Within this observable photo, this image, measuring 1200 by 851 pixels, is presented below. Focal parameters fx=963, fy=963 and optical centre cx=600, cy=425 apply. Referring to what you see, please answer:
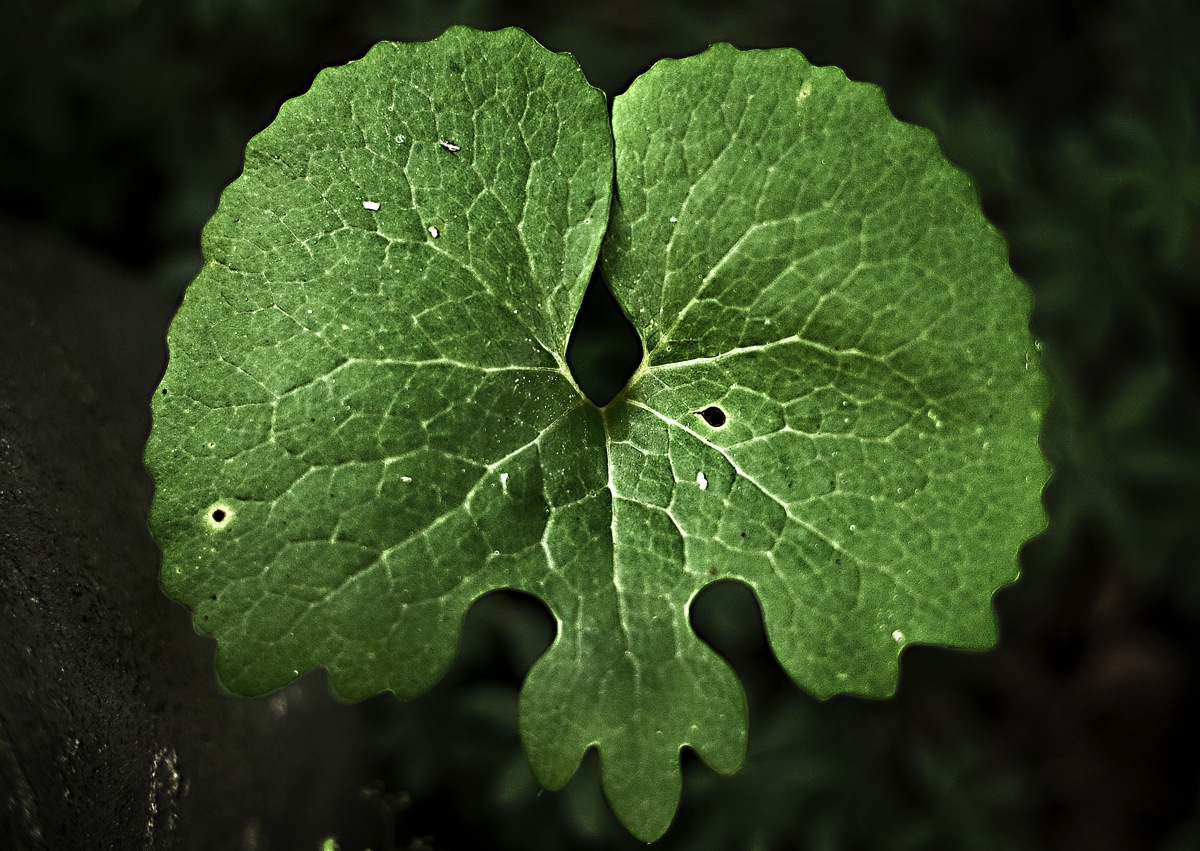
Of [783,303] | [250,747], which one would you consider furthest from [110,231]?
[783,303]

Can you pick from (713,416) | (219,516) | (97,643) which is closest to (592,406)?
(713,416)

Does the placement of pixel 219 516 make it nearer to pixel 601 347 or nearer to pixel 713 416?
pixel 713 416

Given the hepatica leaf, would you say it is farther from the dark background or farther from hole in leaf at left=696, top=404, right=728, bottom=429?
the dark background

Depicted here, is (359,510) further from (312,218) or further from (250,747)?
(250,747)

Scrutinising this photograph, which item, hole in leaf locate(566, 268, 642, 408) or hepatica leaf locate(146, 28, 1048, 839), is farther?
hole in leaf locate(566, 268, 642, 408)

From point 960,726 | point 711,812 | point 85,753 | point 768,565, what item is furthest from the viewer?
point 960,726

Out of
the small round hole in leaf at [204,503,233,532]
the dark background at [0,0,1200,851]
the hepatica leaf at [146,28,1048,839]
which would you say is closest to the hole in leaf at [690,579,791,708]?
the dark background at [0,0,1200,851]
